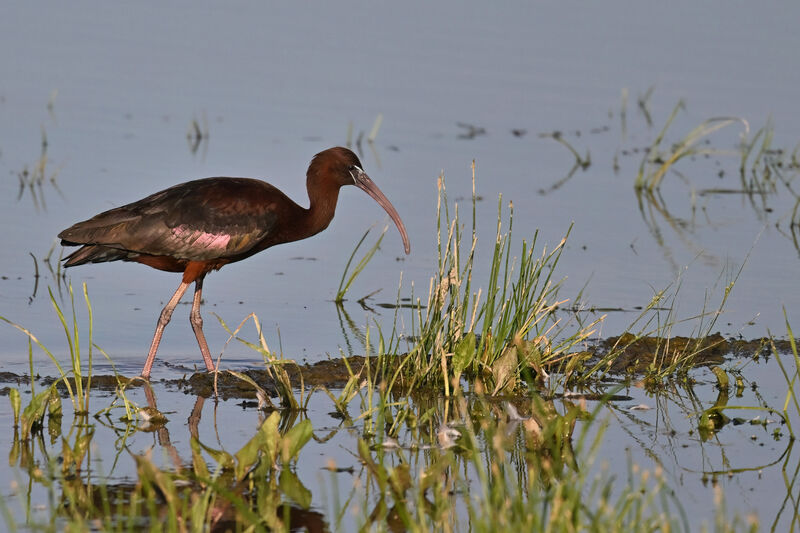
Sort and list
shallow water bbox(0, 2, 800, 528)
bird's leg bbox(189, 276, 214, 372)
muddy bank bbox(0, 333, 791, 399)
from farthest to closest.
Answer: shallow water bbox(0, 2, 800, 528)
bird's leg bbox(189, 276, 214, 372)
muddy bank bbox(0, 333, 791, 399)

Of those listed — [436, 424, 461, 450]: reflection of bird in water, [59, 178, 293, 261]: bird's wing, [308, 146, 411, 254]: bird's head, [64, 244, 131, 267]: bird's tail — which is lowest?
[436, 424, 461, 450]: reflection of bird in water

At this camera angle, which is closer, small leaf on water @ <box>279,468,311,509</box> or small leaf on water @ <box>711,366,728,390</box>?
small leaf on water @ <box>279,468,311,509</box>

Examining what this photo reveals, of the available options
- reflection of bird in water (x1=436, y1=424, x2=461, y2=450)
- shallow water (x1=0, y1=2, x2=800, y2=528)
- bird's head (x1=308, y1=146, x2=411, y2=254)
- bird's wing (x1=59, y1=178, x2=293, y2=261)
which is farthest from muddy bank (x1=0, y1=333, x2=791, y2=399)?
bird's head (x1=308, y1=146, x2=411, y2=254)

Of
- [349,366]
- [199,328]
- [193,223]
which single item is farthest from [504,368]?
[193,223]

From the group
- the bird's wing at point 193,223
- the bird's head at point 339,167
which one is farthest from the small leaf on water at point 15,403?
the bird's head at point 339,167

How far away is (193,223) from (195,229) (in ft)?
0.13

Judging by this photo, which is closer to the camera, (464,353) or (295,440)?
(295,440)

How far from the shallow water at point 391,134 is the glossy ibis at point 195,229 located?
55cm

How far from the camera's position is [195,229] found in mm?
9492

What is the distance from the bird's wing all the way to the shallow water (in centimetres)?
69

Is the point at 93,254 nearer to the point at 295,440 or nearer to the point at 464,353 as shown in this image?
the point at 464,353

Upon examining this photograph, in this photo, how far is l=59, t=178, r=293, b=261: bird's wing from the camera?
9.34m

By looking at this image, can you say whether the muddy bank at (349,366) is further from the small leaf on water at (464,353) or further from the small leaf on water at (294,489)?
the small leaf on water at (294,489)

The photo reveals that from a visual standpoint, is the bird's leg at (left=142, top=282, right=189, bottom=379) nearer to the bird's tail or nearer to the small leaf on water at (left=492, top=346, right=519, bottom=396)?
the bird's tail
